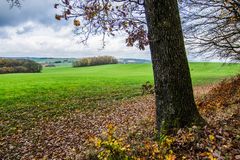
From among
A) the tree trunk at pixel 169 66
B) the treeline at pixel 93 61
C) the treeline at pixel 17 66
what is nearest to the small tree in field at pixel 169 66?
the tree trunk at pixel 169 66

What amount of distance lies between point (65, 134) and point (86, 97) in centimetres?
1223

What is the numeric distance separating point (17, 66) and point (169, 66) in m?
75.2

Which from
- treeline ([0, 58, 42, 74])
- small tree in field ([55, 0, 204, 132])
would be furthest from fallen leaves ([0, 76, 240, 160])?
treeline ([0, 58, 42, 74])

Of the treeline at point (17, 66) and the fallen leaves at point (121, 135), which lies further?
the treeline at point (17, 66)

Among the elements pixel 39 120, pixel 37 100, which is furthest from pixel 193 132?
pixel 37 100

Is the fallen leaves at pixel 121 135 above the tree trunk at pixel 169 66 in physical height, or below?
below

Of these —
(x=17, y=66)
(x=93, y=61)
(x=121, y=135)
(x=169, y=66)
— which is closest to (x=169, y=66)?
(x=169, y=66)

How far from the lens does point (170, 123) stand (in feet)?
20.6

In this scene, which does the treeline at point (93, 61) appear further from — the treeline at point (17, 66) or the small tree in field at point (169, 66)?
the small tree in field at point (169, 66)

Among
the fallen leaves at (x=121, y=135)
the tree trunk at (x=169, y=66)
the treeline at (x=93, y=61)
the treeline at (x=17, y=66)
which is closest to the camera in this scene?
the fallen leaves at (x=121, y=135)

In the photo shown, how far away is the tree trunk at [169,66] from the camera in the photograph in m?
5.96

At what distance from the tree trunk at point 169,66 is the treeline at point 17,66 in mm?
70873

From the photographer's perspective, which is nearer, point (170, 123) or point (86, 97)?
point (170, 123)

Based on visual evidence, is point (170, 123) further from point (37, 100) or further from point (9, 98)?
point (9, 98)
